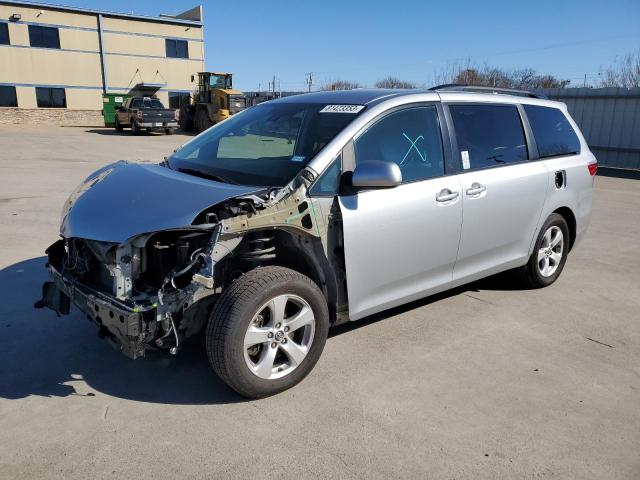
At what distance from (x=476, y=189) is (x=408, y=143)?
72cm

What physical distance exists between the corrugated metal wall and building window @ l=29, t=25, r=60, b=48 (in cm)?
3371

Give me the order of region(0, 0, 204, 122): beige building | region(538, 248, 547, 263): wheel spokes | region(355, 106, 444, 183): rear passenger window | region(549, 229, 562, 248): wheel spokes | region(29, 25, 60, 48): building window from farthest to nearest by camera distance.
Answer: region(29, 25, 60, 48): building window
region(0, 0, 204, 122): beige building
region(549, 229, 562, 248): wheel spokes
region(538, 248, 547, 263): wheel spokes
region(355, 106, 444, 183): rear passenger window

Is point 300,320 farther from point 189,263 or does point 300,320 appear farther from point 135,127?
point 135,127

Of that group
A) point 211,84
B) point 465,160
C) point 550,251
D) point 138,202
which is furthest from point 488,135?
point 211,84

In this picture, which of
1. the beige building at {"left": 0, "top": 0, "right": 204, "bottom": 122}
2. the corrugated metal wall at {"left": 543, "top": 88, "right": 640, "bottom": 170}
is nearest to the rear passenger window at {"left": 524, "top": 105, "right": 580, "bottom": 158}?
the corrugated metal wall at {"left": 543, "top": 88, "right": 640, "bottom": 170}

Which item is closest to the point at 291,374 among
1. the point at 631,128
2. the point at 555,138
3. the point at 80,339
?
the point at 80,339

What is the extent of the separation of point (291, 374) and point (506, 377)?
147 centimetres

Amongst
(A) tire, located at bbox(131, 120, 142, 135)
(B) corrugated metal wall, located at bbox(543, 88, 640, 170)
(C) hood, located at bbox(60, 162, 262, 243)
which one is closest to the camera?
(C) hood, located at bbox(60, 162, 262, 243)

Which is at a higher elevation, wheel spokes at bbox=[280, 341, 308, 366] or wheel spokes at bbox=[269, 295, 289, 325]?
wheel spokes at bbox=[269, 295, 289, 325]

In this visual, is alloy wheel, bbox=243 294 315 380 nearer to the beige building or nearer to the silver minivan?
the silver minivan

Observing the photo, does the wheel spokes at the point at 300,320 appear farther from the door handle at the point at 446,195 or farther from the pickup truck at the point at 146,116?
the pickup truck at the point at 146,116

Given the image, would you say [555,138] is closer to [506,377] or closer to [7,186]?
[506,377]

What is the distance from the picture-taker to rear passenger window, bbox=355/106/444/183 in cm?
374

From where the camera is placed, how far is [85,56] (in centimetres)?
3828
